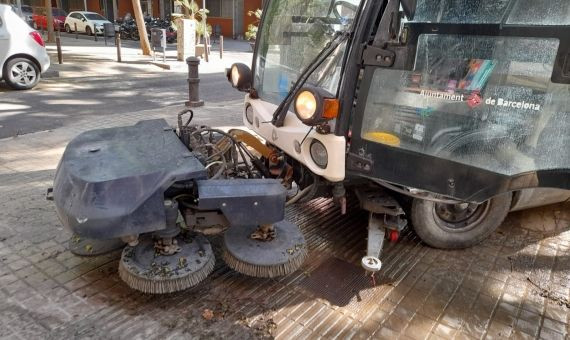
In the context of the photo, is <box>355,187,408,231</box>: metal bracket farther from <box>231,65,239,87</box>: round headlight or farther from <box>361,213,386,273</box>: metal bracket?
<box>231,65,239,87</box>: round headlight

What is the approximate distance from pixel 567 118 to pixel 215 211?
88.3 inches

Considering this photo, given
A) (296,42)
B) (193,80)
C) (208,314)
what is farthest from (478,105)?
(193,80)

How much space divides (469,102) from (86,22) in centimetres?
2704

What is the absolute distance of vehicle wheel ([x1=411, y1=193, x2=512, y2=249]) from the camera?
3.58m

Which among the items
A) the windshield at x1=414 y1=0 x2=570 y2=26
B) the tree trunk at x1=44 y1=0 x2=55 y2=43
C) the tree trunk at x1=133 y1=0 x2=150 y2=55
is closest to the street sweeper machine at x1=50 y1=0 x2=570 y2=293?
the windshield at x1=414 y1=0 x2=570 y2=26

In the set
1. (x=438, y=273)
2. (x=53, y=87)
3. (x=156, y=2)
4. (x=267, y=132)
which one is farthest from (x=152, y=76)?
(x=156, y=2)

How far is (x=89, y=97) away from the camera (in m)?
9.53

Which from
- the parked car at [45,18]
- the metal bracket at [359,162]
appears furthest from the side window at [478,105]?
the parked car at [45,18]

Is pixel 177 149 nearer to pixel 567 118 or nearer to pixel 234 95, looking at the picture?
pixel 567 118

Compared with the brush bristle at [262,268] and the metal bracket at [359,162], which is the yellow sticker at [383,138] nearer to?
the metal bracket at [359,162]

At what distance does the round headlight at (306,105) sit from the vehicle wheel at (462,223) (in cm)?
152

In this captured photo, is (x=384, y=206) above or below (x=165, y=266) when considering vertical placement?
above

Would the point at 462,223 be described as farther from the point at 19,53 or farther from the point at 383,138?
the point at 19,53

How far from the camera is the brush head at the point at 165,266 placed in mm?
2664
